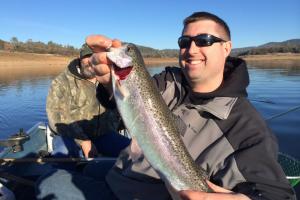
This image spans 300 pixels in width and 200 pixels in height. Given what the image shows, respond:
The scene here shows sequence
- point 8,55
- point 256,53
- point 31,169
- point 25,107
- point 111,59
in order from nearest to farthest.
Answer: point 111,59
point 31,169
point 25,107
point 8,55
point 256,53

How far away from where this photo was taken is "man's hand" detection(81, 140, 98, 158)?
611cm

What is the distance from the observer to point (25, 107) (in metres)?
19.0

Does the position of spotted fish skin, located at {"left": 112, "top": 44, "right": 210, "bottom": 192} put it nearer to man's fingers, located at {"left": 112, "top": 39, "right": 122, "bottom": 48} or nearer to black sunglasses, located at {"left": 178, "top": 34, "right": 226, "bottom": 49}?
man's fingers, located at {"left": 112, "top": 39, "right": 122, "bottom": 48}

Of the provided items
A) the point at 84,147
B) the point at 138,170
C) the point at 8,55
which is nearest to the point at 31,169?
the point at 84,147

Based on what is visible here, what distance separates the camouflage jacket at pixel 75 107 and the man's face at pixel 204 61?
2645 mm

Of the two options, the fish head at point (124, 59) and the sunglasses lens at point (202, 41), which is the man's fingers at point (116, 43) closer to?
the fish head at point (124, 59)

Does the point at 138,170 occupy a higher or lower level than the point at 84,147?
higher

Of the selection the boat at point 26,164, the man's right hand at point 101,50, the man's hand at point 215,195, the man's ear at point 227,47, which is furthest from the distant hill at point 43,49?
the man's hand at point 215,195

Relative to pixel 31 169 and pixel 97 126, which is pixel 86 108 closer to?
→ pixel 97 126

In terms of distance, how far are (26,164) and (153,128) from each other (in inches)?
149

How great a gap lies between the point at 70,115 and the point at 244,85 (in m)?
3.46

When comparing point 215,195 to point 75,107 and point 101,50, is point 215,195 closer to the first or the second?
point 101,50

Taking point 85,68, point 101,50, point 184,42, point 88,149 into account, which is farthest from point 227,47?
point 88,149

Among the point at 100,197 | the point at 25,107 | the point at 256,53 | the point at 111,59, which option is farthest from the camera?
the point at 256,53
